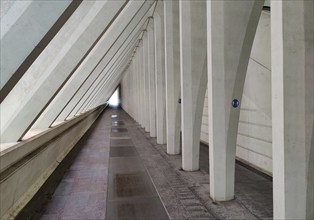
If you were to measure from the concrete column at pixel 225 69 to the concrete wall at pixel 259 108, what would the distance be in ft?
7.73

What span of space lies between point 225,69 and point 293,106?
215cm

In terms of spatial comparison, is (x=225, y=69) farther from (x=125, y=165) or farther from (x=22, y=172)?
(x=125, y=165)

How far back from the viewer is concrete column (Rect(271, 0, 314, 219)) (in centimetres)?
392

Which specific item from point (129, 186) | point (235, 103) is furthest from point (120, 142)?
point (235, 103)

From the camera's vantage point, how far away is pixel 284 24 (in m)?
3.91

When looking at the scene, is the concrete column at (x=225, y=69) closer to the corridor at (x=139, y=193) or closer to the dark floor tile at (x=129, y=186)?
the corridor at (x=139, y=193)

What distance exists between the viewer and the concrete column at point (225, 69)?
5863 millimetres

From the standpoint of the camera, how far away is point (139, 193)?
6777mm

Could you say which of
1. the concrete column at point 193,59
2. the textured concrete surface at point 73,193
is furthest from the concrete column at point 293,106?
the concrete column at point 193,59

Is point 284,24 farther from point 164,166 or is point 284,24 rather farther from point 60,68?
point 164,166

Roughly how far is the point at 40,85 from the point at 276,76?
399 cm

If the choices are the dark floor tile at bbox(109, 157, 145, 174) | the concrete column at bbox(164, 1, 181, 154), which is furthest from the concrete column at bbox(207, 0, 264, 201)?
the concrete column at bbox(164, 1, 181, 154)

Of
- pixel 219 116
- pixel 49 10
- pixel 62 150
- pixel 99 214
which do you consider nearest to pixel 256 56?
pixel 219 116

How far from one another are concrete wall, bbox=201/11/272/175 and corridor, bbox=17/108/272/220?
2.12 ft
